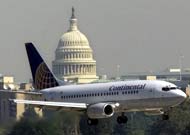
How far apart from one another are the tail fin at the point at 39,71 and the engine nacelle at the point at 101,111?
12.7 m

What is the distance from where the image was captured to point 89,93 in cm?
13788

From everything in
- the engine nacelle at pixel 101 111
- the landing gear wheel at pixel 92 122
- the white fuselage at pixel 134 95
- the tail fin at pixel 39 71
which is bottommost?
the landing gear wheel at pixel 92 122

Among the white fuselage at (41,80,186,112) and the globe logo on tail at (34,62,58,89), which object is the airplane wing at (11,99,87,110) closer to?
the white fuselage at (41,80,186,112)

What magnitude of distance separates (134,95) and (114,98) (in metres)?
2.88

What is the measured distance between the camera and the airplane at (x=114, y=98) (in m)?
131

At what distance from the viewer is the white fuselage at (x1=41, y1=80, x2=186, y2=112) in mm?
131000

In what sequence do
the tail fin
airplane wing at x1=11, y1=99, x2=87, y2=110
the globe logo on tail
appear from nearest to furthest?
airplane wing at x1=11, y1=99, x2=87, y2=110 → the globe logo on tail → the tail fin

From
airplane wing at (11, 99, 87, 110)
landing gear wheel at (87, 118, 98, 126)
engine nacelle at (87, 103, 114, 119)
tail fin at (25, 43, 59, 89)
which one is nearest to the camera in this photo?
engine nacelle at (87, 103, 114, 119)

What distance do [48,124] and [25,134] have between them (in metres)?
3.09

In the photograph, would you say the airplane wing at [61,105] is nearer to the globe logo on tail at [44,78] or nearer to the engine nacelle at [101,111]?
the engine nacelle at [101,111]

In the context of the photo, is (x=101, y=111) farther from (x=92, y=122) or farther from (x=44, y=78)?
(x=44, y=78)

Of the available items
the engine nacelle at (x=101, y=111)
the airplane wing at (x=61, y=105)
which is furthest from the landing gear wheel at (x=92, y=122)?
the airplane wing at (x=61, y=105)

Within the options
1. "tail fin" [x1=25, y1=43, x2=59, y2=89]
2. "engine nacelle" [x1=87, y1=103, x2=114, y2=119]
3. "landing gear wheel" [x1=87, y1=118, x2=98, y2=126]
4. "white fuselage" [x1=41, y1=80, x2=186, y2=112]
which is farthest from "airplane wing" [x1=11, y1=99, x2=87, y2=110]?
"tail fin" [x1=25, y1=43, x2=59, y2=89]

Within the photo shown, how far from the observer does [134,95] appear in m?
132
